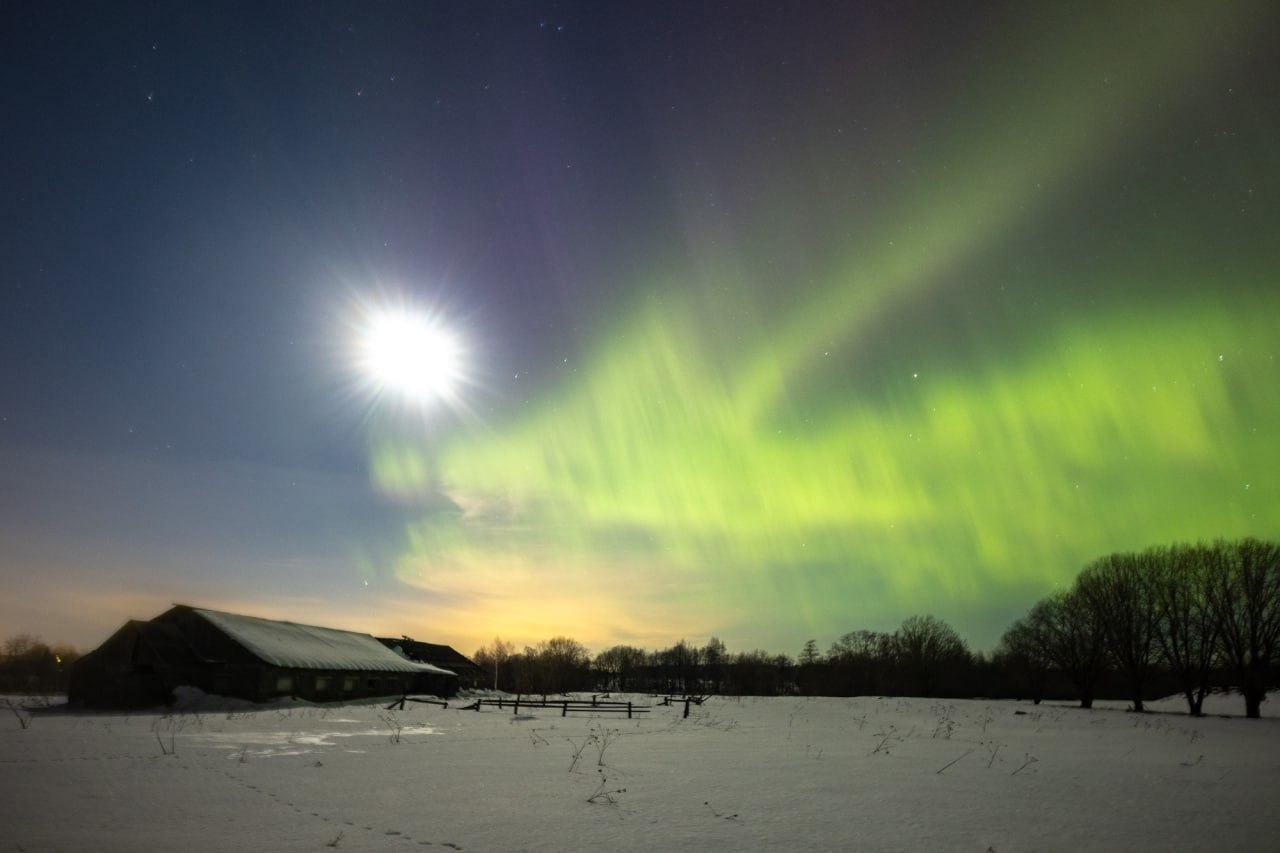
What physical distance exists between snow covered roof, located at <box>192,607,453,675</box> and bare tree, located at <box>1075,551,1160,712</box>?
65.7 m

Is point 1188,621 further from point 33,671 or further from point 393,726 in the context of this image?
point 33,671

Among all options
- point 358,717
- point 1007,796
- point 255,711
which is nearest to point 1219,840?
point 1007,796

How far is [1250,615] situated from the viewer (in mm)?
52156

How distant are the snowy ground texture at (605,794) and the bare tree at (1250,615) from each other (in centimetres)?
3841

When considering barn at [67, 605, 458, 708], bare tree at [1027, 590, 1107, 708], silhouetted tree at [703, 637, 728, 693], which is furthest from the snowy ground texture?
silhouetted tree at [703, 637, 728, 693]

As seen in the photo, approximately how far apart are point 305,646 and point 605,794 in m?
48.7

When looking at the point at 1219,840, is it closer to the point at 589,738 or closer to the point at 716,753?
the point at 716,753

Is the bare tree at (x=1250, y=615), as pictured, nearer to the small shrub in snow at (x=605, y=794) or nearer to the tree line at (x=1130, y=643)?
the tree line at (x=1130, y=643)

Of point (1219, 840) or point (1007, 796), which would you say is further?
point (1007, 796)

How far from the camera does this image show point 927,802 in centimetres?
1225

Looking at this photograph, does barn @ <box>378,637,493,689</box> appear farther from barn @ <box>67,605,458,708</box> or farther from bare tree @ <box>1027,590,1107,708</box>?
bare tree @ <box>1027,590,1107,708</box>

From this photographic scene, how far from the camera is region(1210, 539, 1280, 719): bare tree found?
51781 millimetres

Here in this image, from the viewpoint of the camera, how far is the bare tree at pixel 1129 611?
194 feet

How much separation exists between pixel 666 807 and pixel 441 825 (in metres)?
3.86
